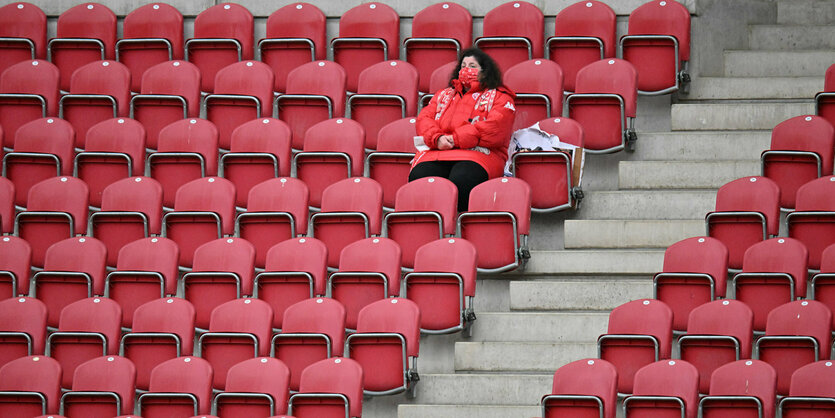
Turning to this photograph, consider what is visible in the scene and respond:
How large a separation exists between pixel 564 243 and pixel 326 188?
3.50ft

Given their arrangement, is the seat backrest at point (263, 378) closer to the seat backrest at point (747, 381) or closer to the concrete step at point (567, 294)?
the concrete step at point (567, 294)

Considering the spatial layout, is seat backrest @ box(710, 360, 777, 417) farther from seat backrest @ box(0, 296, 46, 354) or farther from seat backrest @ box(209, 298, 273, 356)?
seat backrest @ box(0, 296, 46, 354)

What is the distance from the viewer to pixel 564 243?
6.26 m

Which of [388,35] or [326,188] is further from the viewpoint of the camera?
[388,35]

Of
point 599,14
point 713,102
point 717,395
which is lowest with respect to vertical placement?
point 717,395

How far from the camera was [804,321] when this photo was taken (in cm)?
528

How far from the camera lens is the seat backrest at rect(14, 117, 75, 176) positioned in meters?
6.75

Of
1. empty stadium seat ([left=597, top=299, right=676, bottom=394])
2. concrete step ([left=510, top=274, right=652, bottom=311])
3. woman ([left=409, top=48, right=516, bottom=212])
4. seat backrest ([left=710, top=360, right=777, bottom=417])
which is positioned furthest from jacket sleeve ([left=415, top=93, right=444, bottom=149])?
seat backrest ([left=710, top=360, right=777, bottom=417])

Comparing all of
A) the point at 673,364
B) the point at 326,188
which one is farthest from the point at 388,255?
the point at 673,364

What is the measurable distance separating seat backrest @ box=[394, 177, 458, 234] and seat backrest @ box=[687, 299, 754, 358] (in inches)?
45.3

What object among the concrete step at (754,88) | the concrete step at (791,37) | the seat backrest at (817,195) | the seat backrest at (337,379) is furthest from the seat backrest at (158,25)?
the seat backrest at (817,195)

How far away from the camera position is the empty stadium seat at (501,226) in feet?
19.5

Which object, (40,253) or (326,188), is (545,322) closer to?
(326,188)

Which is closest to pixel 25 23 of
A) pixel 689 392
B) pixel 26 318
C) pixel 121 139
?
pixel 121 139
